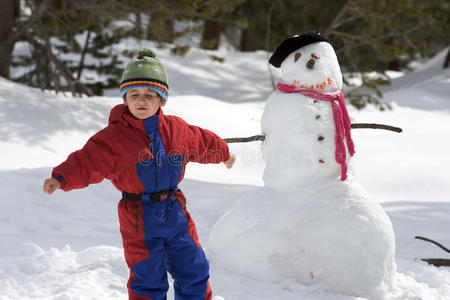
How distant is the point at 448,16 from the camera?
14789mm

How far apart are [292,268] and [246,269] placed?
0.30 metres

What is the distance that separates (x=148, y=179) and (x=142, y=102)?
14.3 inches

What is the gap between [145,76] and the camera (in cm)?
240

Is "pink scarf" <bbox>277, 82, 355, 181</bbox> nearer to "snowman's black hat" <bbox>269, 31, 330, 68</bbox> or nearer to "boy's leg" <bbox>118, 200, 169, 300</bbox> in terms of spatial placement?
"snowman's black hat" <bbox>269, 31, 330, 68</bbox>

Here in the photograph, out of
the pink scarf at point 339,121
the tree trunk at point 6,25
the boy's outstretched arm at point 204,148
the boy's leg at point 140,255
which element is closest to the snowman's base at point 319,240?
the pink scarf at point 339,121

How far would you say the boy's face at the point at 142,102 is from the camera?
2389 mm

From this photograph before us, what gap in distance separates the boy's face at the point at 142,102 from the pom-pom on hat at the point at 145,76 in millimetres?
29

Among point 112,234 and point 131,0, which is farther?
point 131,0

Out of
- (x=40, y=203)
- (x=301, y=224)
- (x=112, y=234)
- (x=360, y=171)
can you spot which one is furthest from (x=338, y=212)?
(x=360, y=171)

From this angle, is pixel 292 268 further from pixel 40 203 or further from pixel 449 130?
pixel 449 130

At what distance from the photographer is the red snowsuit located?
2.35m

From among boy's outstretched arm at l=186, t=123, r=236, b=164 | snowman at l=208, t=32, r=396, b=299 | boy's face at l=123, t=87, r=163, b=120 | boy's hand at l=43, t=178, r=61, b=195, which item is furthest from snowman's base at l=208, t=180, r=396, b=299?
boy's hand at l=43, t=178, r=61, b=195

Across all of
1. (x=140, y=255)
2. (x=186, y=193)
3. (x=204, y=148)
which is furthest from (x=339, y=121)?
(x=186, y=193)

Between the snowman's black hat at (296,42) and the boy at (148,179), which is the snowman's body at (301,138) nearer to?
the snowman's black hat at (296,42)
